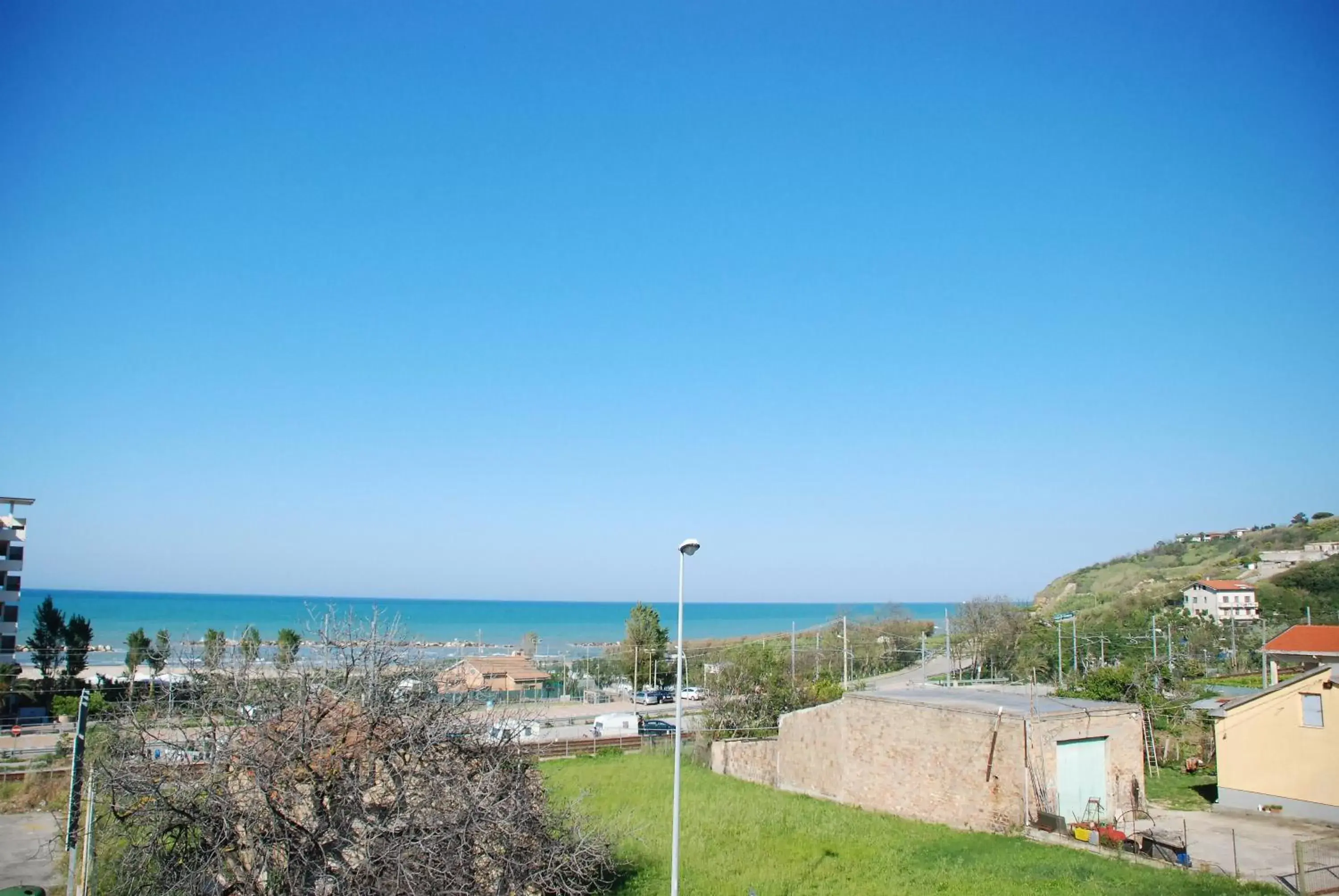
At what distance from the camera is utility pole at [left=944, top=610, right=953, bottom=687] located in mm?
42056

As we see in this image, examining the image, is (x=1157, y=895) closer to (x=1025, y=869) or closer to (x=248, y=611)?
(x=1025, y=869)

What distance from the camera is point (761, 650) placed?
4353 centimetres

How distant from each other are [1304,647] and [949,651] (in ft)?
50.0

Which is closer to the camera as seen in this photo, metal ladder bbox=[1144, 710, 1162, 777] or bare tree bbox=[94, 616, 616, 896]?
bare tree bbox=[94, 616, 616, 896]

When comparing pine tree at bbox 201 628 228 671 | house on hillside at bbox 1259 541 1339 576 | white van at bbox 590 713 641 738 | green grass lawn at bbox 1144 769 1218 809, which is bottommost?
white van at bbox 590 713 641 738

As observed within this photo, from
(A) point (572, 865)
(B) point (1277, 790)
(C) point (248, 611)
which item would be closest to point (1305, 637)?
(B) point (1277, 790)

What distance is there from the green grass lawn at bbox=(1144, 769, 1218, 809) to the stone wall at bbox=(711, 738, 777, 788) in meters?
12.5

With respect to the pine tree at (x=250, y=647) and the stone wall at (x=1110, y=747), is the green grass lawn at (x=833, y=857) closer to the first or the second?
the stone wall at (x=1110, y=747)

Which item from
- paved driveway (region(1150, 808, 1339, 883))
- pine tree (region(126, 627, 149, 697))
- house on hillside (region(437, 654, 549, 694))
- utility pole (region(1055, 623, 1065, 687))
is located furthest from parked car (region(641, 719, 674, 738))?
pine tree (region(126, 627, 149, 697))

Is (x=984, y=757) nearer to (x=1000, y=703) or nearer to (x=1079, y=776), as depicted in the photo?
(x=1000, y=703)

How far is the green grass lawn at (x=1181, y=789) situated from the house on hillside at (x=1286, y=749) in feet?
3.77

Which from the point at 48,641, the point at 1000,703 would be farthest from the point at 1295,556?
the point at 48,641

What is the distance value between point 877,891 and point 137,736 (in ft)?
45.5

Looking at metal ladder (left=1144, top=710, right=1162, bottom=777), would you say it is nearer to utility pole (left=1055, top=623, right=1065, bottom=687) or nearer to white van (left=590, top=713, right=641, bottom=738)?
utility pole (left=1055, top=623, right=1065, bottom=687)
